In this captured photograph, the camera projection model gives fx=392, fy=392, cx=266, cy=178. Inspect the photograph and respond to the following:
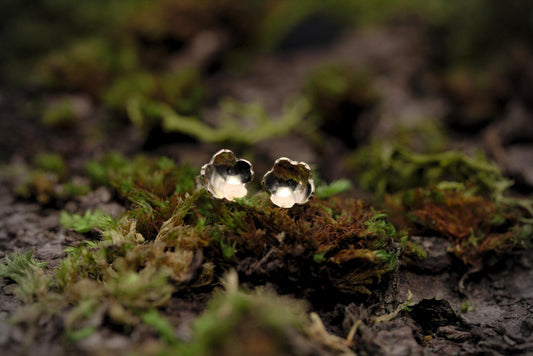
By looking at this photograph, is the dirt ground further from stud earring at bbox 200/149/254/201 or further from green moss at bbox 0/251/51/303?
stud earring at bbox 200/149/254/201

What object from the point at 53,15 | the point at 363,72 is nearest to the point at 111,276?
the point at 363,72

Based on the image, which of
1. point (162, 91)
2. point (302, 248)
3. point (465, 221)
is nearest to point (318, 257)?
point (302, 248)

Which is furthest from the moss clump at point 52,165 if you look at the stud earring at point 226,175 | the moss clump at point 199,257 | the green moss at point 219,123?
the stud earring at point 226,175

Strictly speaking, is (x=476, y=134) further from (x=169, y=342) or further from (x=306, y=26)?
(x=169, y=342)

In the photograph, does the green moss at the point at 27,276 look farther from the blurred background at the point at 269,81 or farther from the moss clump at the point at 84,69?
the moss clump at the point at 84,69

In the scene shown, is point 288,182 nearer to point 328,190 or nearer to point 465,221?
point 328,190

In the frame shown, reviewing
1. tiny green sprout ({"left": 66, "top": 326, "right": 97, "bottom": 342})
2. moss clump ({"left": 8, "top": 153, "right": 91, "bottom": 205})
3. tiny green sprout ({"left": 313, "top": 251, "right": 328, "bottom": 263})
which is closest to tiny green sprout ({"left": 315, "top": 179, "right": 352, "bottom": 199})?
tiny green sprout ({"left": 313, "top": 251, "right": 328, "bottom": 263})
